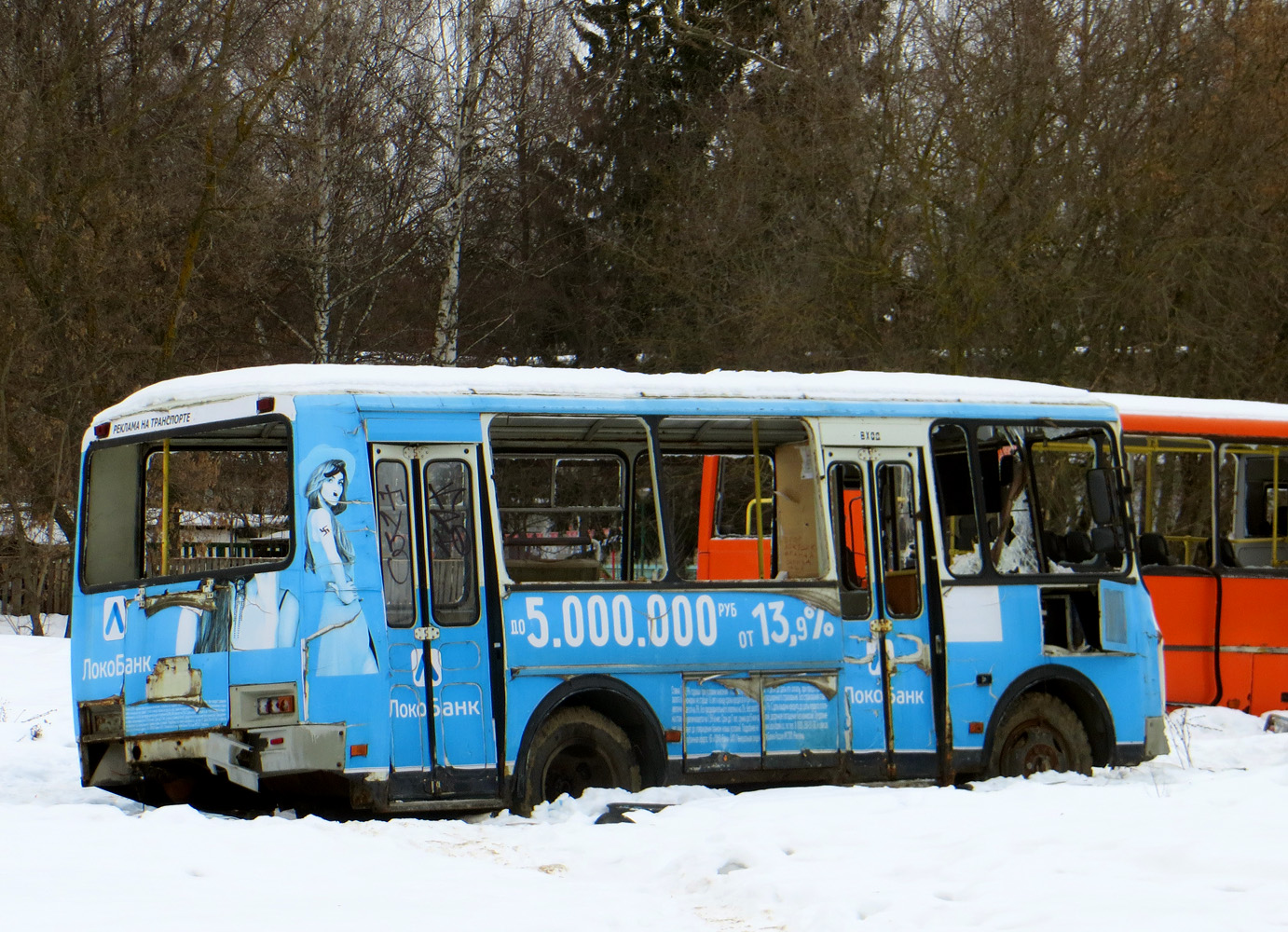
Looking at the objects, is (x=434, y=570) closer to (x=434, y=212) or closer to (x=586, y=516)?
(x=586, y=516)

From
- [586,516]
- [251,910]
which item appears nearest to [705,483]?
[586,516]

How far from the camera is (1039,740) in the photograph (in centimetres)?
1138

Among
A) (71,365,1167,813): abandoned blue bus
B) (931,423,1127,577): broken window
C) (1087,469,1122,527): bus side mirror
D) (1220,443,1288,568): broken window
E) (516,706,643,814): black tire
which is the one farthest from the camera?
(1220,443,1288,568): broken window

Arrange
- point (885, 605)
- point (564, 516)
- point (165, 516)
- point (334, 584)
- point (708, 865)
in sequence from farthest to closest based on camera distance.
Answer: point (564, 516) → point (885, 605) → point (165, 516) → point (334, 584) → point (708, 865)

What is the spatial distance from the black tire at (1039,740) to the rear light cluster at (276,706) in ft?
15.9

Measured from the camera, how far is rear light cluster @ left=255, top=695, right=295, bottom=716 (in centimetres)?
884

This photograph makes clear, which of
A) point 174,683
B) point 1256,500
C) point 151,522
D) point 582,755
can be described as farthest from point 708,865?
point 1256,500

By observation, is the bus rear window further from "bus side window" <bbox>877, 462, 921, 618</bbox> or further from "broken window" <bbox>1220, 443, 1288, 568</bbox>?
"broken window" <bbox>1220, 443, 1288, 568</bbox>

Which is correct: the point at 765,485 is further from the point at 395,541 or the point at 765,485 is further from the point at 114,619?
the point at 114,619

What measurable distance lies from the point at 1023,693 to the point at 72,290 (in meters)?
16.9

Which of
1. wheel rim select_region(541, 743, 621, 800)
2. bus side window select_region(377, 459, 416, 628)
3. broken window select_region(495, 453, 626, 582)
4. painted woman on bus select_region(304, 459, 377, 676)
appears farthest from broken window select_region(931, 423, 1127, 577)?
painted woman on bus select_region(304, 459, 377, 676)

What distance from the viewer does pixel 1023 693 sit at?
1133 cm

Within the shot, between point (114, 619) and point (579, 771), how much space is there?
9.63ft

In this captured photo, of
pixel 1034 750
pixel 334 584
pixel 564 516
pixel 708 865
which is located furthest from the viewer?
pixel 564 516
